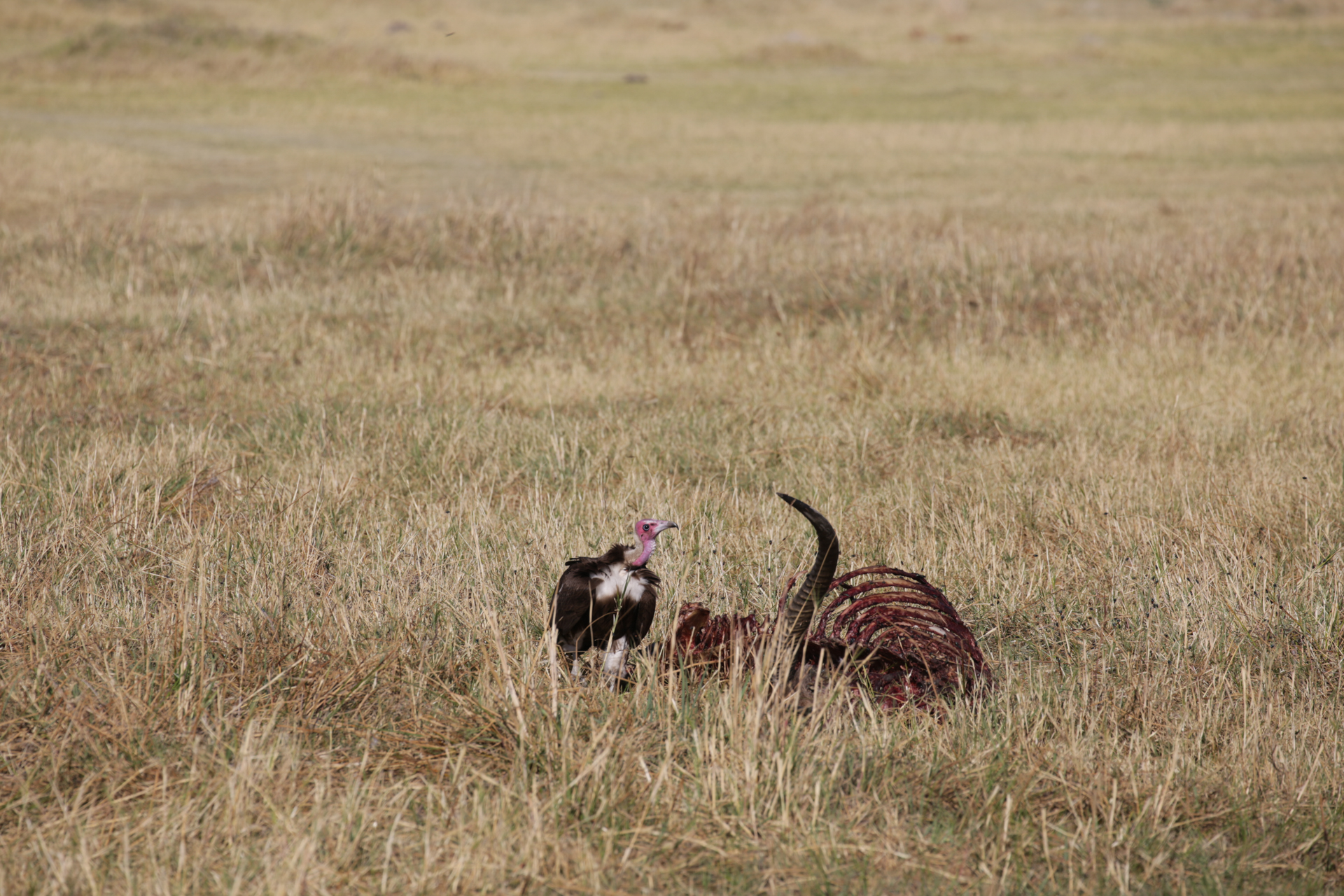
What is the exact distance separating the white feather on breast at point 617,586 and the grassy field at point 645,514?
0.23 m

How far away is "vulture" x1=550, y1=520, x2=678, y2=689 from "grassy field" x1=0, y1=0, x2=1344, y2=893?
0.45 feet

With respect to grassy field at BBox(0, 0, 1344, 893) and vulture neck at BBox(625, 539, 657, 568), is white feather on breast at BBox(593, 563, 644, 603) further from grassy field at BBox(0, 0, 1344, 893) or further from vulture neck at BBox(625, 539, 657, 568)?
grassy field at BBox(0, 0, 1344, 893)

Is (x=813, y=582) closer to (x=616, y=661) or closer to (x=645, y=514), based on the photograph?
(x=616, y=661)

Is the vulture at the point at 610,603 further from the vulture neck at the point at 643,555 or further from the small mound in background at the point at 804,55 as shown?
the small mound in background at the point at 804,55

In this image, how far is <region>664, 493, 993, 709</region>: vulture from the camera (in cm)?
326

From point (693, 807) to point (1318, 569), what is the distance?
2.90 metres

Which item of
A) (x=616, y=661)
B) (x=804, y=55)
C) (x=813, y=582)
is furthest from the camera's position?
(x=804, y=55)

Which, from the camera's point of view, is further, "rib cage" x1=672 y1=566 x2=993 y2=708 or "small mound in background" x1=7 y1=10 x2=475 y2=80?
"small mound in background" x1=7 y1=10 x2=475 y2=80

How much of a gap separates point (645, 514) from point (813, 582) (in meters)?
2.14

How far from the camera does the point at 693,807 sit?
273cm

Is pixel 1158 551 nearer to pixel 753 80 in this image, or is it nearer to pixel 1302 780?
pixel 1302 780

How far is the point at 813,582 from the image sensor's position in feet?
9.55

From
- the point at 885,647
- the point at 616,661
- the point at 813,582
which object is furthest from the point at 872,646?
the point at 616,661

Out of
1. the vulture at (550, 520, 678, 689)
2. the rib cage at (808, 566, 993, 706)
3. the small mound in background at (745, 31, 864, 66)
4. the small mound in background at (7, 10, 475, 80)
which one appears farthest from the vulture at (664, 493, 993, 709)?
the small mound in background at (745, 31, 864, 66)
